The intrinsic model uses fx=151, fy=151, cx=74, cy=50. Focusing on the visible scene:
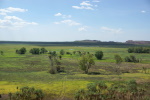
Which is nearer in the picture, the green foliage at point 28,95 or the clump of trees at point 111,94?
the green foliage at point 28,95

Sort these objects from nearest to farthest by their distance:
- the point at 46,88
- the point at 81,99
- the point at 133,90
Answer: the point at 81,99, the point at 133,90, the point at 46,88

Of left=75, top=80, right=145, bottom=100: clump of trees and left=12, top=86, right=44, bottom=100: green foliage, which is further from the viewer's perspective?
left=75, top=80, right=145, bottom=100: clump of trees

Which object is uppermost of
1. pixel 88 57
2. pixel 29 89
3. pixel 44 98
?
pixel 88 57

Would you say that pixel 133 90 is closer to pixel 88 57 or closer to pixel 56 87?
pixel 56 87

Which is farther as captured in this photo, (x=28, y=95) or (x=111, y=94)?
(x=111, y=94)

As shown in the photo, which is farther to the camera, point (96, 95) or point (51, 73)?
point (51, 73)

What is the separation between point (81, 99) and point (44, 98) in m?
7.68

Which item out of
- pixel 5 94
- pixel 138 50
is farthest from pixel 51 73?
pixel 138 50

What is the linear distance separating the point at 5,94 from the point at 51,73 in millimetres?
24050

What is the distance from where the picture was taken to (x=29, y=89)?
30.0 m

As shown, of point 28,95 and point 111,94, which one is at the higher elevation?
point 28,95

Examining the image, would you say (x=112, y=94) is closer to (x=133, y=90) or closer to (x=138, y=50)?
(x=133, y=90)

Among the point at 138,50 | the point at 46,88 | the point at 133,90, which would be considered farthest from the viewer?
the point at 138,50

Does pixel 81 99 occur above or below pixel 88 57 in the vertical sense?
below
